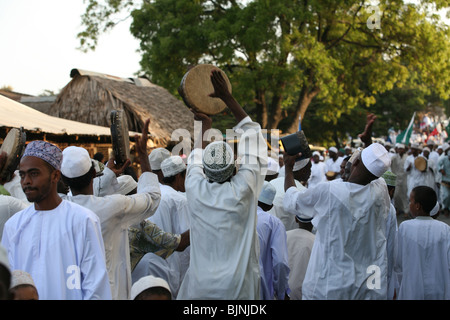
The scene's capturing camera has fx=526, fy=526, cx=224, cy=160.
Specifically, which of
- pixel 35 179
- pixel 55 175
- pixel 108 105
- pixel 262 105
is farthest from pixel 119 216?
pixel 262 105

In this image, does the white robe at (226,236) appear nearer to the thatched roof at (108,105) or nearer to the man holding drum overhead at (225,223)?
the man holding drum overhead at (225,223)

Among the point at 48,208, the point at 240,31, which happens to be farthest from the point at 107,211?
the point at 240,31

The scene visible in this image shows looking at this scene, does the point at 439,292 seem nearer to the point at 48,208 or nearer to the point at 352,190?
the point at 352,190

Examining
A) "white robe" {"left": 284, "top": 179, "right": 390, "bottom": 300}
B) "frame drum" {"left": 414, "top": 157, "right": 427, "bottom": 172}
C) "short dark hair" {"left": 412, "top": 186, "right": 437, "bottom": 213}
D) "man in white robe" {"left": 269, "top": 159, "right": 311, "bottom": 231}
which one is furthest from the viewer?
"frame drum" {"left": 414, "top": 157, "right": 427, "bottom": 172}

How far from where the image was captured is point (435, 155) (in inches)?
738

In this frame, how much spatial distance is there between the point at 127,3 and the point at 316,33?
8.39m

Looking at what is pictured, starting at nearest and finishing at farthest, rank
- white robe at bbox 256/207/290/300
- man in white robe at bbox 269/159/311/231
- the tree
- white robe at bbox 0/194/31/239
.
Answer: white robe at bbox 0/194/31/239 → white robe at bbox 256/207/290/300 → man in white robe at bbox 269/159/311/231 → the tree

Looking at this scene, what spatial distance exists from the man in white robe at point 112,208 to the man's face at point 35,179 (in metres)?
0.47

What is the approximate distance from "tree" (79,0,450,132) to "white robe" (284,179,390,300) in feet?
52.1

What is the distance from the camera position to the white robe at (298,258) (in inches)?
203

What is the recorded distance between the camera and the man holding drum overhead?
3.34 m

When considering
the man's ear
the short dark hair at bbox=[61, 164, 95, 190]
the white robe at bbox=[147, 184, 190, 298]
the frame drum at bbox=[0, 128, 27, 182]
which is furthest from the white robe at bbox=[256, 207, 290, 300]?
the frame drum at bbox=[0, 128, 27, 182]

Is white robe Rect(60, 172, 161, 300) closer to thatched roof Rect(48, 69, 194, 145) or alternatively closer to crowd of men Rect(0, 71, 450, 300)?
crowd of men Rect(0, 71, 450, 300)

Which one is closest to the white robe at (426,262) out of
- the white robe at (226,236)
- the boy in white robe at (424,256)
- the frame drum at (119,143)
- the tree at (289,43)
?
the boy in white robe at (424,256)
